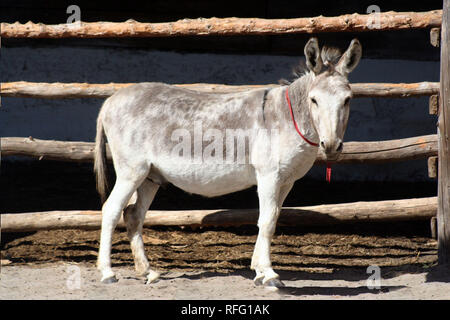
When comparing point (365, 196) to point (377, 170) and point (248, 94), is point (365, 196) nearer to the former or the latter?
point (377, 170)

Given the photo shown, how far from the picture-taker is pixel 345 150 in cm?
577

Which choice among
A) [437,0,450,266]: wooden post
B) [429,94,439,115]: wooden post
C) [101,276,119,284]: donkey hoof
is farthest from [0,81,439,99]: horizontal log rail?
[101,276,119,284]: donkey hoof

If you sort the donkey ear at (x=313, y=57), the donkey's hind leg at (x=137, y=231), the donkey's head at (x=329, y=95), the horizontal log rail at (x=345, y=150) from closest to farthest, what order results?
the donkey's head at (x=329, y=95), the donkey ear at (x=313, y=57), the donkey's hind leg at (x=137, y=231), the horizontal log rail at (x=345, y=150)

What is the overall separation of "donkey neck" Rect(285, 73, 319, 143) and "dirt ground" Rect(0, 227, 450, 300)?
1.24 m

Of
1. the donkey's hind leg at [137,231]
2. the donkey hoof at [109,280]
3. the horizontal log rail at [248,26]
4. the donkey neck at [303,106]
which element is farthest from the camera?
the horizontal log rail at [248,26]

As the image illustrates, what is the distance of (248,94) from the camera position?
4973 mm

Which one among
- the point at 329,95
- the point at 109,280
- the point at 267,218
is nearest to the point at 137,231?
the point at 109,280

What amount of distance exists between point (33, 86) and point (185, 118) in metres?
1.76

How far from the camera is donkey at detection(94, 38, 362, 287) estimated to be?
4.64 m

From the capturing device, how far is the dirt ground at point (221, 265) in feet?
15.6

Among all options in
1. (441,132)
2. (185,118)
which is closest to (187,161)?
(185,118)

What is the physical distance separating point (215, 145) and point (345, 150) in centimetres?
152

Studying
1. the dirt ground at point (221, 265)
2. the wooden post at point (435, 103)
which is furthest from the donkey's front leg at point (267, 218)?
the wooden post at point (435, 103)
